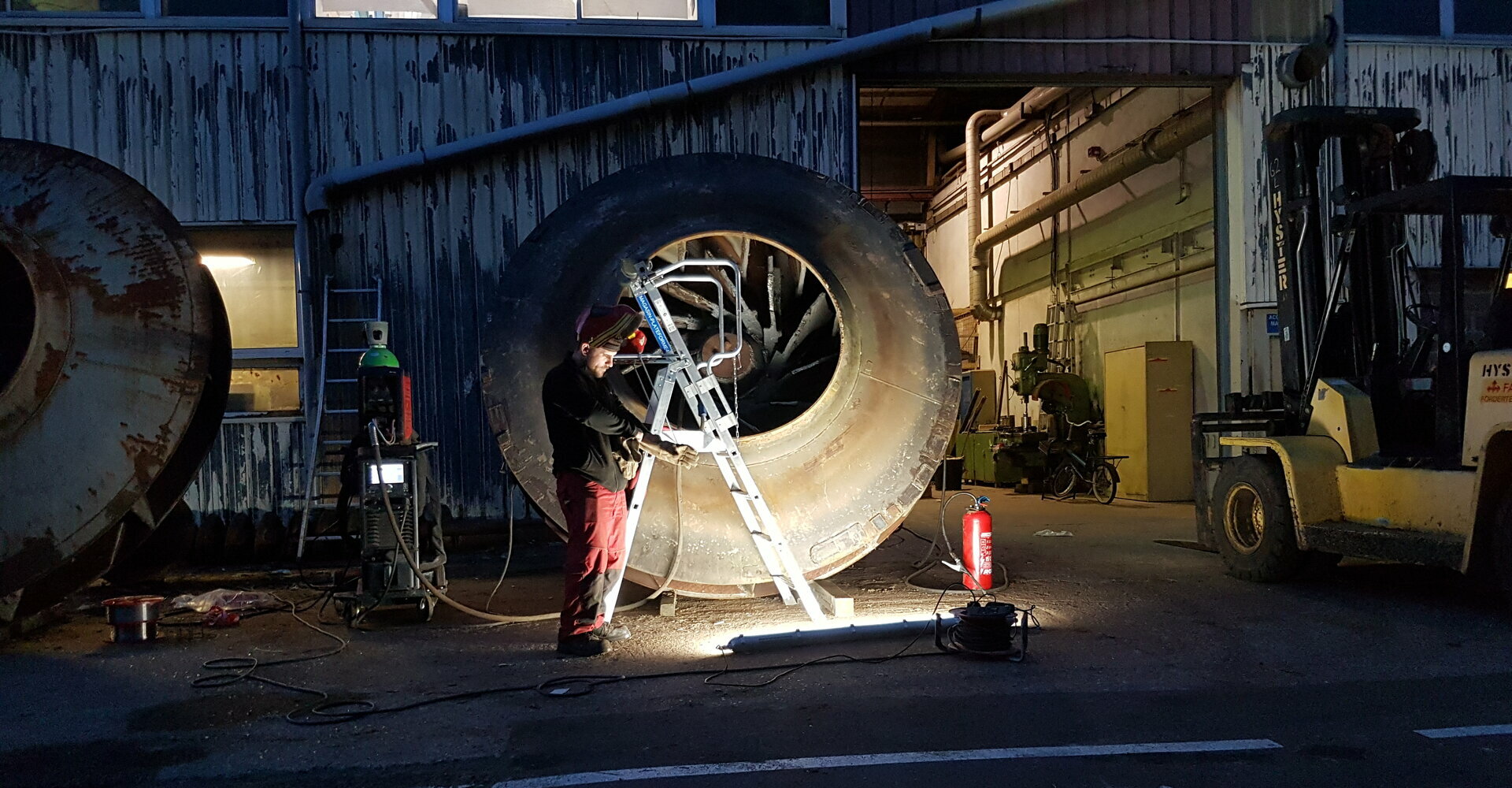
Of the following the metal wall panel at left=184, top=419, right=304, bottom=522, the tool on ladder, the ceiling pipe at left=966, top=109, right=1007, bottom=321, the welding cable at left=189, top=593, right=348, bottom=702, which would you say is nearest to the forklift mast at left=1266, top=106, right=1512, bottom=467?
the tool on ladder

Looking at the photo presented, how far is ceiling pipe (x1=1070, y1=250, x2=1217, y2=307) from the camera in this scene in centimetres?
1284

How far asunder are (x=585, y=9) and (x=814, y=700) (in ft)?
25.5

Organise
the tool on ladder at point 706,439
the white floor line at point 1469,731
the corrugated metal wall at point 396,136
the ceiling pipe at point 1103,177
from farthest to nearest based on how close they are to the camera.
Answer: the ceiling pipe at point 1103,177 → the corrugated metal wall at point 396,136 → the tool on ladder at point 706,439 → the white floor line at point 1469,731

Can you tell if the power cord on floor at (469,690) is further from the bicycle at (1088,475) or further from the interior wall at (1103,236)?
the bicycle at (1088,475)

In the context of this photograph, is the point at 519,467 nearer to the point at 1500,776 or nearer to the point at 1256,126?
the point at 1500,776

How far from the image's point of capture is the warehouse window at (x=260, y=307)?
9570 millimetres

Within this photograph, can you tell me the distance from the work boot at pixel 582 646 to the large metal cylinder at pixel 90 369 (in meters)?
2.49

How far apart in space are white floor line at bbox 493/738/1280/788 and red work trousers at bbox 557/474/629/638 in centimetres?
185

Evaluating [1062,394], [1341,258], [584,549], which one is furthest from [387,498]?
[1062,394]

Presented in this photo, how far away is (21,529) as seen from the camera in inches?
213

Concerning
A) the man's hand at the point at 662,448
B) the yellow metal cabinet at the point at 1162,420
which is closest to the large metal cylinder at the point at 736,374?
the man's hand at the point at 662,448

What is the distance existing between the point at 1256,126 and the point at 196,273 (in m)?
10.2

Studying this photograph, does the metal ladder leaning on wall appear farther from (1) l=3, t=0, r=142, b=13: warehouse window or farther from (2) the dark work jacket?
(2) the dark work jacket

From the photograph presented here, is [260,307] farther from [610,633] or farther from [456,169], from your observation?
[610,633]
